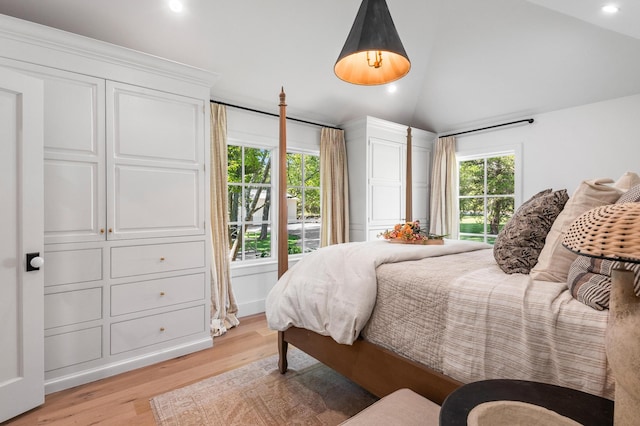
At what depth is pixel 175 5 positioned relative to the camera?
2.51 meters

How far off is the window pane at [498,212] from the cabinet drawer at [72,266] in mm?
4407

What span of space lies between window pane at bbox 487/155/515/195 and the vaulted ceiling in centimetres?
53

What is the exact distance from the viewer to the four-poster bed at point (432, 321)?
3.44 ft

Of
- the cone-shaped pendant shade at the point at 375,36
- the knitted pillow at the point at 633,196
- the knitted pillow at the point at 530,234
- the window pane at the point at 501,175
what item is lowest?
the knitted pillow at the point at 530,234

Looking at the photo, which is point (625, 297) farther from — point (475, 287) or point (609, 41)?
point (609, 41)

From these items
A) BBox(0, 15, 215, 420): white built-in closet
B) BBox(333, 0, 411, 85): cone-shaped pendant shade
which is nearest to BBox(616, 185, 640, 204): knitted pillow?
BBox(333, 0, 411, 85): cone-shaped pendant shade

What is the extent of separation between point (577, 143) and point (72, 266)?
4.81 m

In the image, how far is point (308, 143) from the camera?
4.05m

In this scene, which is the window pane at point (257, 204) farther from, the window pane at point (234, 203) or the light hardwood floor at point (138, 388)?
the light hardwood floor at point (138, 388)

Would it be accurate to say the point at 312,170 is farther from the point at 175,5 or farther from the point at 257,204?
the point at 175,5

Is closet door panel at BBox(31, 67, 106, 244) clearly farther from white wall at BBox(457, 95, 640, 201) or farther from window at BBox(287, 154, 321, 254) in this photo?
white wall at BBox(457, 95, 640, 201)

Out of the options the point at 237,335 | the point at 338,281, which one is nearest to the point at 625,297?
the point at 338,281

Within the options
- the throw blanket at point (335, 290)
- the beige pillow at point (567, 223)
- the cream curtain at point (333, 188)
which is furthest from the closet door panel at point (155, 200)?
the beige pillow at point (567, 223)

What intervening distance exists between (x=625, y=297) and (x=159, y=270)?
264 centimetres
